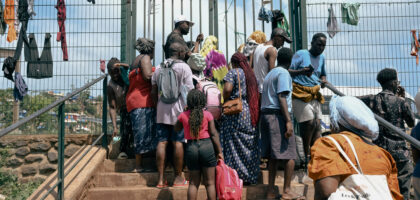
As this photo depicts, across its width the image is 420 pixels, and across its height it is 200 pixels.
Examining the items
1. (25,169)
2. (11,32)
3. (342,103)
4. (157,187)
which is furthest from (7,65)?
(342,103)

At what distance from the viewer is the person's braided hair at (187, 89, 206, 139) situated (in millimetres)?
3994

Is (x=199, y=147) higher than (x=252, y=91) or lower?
lower

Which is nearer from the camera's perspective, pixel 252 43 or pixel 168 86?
pixel 168 86

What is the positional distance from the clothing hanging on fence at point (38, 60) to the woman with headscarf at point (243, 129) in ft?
10.8

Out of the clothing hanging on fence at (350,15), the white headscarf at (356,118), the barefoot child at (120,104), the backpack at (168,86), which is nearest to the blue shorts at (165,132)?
the backpack at (168,86)

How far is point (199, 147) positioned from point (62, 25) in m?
3.91

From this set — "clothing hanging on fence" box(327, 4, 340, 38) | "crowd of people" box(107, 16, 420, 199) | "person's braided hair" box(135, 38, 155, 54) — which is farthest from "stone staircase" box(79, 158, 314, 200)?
"clothing hanging on fence" box(327, 4, 340, 38)

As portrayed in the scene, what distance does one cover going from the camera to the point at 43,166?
658 cm

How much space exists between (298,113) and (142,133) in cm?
192

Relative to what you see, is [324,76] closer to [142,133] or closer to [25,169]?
[142,133]

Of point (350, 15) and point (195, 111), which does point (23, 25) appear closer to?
point (195, 111)

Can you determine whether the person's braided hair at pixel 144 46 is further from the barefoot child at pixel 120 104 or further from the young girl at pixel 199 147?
the young girl at pixel 199 147

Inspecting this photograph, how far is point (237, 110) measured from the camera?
461 centimetres

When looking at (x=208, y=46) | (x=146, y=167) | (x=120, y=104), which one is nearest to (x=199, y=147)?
(x=146, y=167)
